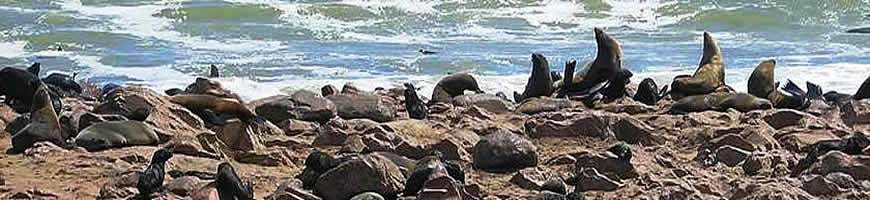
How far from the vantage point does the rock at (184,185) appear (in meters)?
5.46

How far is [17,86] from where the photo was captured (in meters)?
8.48

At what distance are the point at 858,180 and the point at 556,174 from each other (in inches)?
50.9

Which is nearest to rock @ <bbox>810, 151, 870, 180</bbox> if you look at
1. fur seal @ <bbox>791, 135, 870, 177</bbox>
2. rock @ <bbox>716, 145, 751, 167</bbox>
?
fur seal @ <bbox>791, 135, 870, 177</bbox>

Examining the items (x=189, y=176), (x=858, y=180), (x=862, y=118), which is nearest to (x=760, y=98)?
(x=862, y=118)

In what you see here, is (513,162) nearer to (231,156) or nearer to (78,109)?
(231,156)

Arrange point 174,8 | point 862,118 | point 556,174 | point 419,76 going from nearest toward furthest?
point 556,174
point 862,118
point 419,76
point 174,8

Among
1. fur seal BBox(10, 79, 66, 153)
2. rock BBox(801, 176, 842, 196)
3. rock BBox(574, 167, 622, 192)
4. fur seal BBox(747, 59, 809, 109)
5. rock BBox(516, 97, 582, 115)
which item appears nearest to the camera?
rock BBox(801, 176, 842, 196)

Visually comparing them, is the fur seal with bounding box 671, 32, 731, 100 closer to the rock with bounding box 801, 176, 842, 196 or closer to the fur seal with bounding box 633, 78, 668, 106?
the fur seal with bounding box 633, 78, 668, 106

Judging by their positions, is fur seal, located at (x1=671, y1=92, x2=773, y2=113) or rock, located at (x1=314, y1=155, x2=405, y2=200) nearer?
rock, located at (x1=314, y1=155, x2=405, y2=200)

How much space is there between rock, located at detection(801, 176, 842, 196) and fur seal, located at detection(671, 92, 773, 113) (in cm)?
295

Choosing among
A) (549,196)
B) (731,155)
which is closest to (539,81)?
(731,155)

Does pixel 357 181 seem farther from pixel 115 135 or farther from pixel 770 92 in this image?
pixel 770 92

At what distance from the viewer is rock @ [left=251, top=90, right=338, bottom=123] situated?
7.91 metres

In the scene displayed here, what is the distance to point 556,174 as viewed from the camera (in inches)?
247
